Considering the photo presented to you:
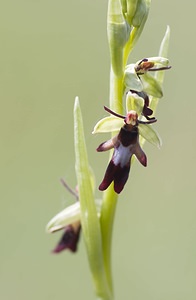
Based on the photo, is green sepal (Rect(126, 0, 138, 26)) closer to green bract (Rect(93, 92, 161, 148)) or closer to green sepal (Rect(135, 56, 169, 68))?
green sepal (Rect(135, 56, 169, 68))

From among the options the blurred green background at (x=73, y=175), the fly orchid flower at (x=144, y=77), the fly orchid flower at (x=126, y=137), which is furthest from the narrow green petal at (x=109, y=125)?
the blurred green background at (x=73, y=175)

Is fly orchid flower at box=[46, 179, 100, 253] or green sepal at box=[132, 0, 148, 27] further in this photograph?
fly orchid flower at box=[46, 179, 100, 253]

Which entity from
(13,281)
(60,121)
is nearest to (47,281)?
(13,281)

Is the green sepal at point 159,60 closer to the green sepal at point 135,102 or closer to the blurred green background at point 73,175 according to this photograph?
the green sepal at point 135,102

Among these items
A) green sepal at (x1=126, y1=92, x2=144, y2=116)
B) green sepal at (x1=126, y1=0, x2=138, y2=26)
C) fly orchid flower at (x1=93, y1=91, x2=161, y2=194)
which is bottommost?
fly orchid flower at (x1=93, y1=91, x2=161, y2=194)

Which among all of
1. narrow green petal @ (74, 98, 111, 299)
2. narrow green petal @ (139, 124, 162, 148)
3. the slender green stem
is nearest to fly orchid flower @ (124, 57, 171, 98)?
narrow green petal @ (139, 124, 162, 148)

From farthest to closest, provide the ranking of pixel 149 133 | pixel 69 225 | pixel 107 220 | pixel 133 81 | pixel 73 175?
pixel 73 175
pixel 69 225
pixel 107 220
pixel 149 133
pixel 133 81

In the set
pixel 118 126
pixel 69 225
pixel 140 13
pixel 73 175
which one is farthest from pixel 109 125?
pixel 73 175

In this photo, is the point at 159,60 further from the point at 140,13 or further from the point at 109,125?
the point at 109,125
